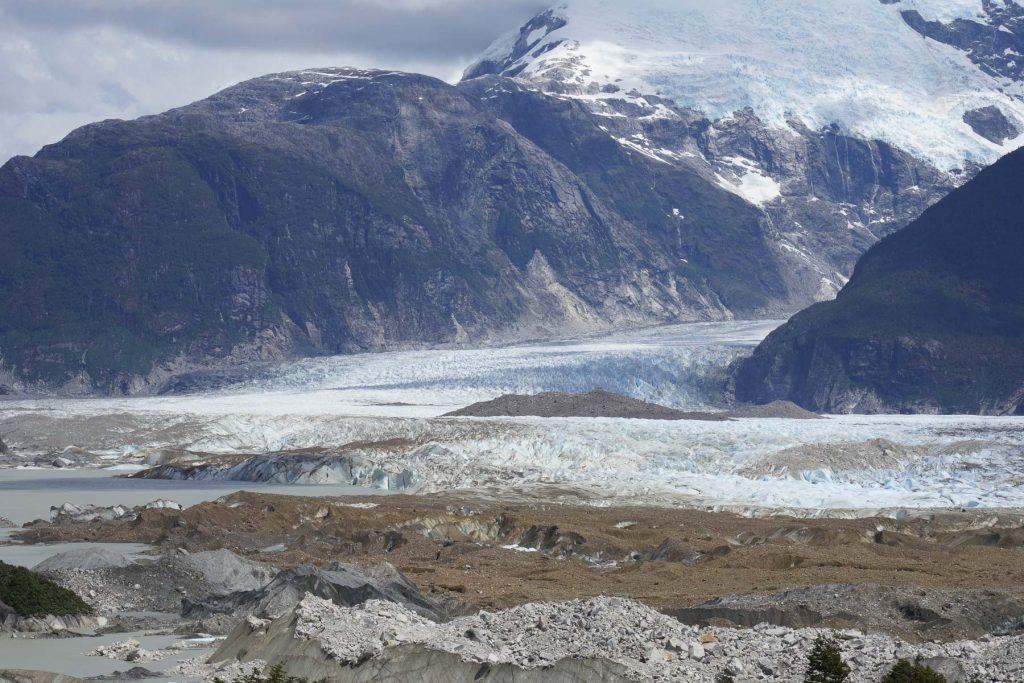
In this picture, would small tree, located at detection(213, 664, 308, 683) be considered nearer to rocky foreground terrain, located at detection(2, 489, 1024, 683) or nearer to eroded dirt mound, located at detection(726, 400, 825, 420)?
rocky foreground terrain, located at detection(2, 489, 1024, 683)

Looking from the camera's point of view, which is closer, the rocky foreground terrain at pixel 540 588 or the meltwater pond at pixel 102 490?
the rocky foreground terrain at pixel 540 588

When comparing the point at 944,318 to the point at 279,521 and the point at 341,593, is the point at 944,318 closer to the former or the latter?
the point at 279,521

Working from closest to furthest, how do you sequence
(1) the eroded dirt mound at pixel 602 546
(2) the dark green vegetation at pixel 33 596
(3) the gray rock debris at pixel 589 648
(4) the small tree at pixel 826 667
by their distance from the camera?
1. (4) the small tree at pixel 826 667
2. (3) the gray rock debris at pixel 589 648
3. (2) the dark green vegetation at pixel 33 596
4. (1) the eroded dirt mound at pixel 602 546

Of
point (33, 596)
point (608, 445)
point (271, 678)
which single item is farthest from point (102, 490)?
point (271, 678)

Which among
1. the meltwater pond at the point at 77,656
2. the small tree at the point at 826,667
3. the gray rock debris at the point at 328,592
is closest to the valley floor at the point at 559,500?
the small tree at the point at 826,667

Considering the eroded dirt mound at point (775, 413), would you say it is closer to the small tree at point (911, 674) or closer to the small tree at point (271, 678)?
the small tree at point (271, 678)

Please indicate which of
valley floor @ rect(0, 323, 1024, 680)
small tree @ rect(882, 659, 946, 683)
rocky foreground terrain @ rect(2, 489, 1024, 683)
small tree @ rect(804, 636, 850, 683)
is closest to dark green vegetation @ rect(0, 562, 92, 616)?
rocky foreground terrain @ rect(2, 489, 1024, 683)
